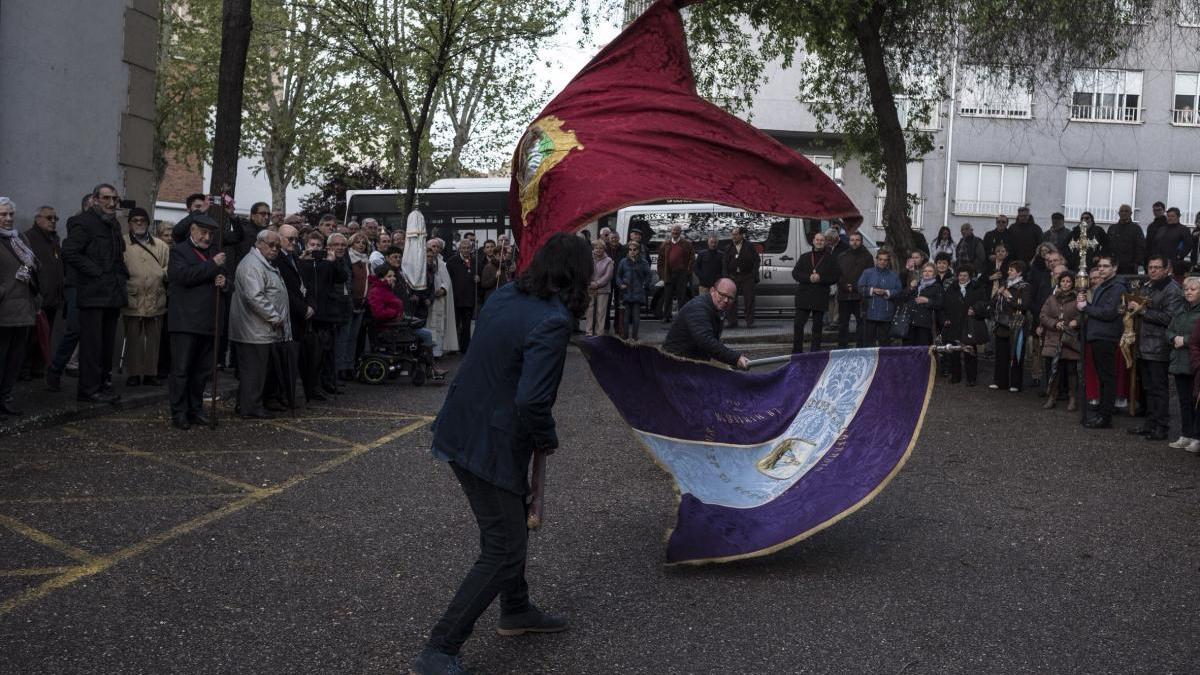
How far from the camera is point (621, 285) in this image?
22594 mm

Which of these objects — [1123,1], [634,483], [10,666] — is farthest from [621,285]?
[10,666]

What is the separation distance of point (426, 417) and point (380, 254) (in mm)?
4032

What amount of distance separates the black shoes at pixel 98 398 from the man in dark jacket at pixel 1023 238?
16.2 meters

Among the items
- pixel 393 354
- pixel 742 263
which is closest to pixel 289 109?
pixel 742 263

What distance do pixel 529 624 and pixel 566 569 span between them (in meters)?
1.26

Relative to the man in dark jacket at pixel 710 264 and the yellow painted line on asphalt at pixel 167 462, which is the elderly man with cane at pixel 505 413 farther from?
the man in dark jacket at pixel 710 264

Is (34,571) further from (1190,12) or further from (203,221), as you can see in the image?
(1190,12)

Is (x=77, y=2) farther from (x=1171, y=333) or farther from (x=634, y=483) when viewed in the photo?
(x=1171, y=333)

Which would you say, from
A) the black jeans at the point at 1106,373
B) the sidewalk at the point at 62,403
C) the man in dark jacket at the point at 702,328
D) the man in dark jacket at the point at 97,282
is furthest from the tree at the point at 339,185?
the man in dark jacket at the point at 702,328

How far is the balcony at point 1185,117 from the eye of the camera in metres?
42.0

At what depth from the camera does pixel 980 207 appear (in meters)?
43.0

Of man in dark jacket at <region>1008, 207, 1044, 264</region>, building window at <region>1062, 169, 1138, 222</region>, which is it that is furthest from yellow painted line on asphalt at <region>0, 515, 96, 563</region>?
building window at <region>1062, 169, 1138, 222</region>

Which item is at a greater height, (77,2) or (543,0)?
(543,0)

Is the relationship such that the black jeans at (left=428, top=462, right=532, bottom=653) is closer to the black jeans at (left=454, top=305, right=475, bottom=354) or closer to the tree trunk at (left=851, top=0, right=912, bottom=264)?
the black jeans at (left=454, top=305, right=475, bottom=354)
